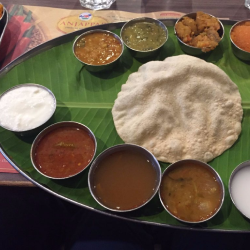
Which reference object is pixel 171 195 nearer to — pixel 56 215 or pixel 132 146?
pixel 132 146

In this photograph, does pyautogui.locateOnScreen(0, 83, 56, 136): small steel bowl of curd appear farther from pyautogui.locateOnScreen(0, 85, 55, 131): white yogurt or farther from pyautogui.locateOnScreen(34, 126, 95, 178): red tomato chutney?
pyautogui.locateOnScreen(34, 126, 95, 178): red tomato chutney

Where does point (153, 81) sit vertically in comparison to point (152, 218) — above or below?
above

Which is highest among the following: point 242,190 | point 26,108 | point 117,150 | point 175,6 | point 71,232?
point 175,6

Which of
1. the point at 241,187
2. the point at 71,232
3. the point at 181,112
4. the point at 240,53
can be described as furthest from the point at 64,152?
the point at 240,53

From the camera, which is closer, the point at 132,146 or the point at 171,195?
the point at 171,195

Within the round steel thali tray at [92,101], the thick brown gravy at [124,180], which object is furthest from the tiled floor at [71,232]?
the thick brown gravy at [124,180]

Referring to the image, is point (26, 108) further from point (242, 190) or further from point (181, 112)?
point (242, 190)

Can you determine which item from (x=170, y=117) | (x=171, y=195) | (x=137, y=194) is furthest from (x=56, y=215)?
(x=170, y=117)

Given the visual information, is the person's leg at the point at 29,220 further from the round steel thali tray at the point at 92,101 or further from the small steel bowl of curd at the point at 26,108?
the small steel bowl of curd at the point at 26,108
